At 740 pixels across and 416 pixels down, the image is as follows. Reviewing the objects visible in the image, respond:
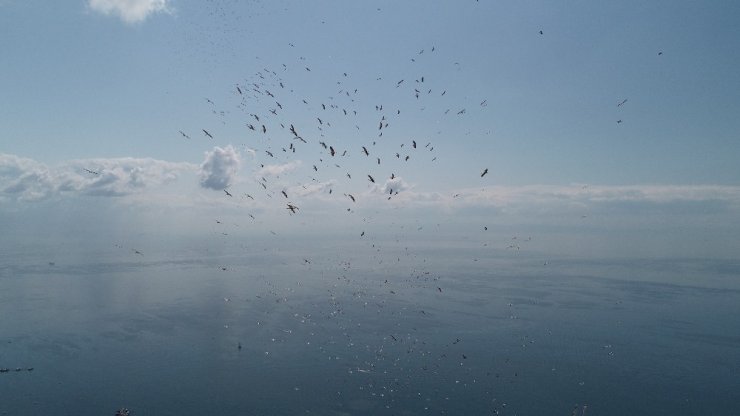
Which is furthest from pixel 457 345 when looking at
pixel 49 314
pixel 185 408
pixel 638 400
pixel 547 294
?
pixel 49 314

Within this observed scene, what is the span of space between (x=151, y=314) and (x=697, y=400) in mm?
152550

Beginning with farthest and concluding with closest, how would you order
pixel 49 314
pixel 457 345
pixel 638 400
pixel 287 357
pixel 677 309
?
pixel 677 309, pixel 49 314, pixel 457 345, pixel 287 357, pixel 638 400

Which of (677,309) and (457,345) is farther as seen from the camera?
(677,309)

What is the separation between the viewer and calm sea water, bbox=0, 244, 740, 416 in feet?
236

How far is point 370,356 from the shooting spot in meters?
94.6

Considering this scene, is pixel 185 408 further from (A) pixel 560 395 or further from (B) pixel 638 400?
(B) pixel 638 400

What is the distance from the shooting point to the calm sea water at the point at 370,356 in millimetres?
71938

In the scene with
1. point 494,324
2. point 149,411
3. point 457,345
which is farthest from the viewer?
point 494,324

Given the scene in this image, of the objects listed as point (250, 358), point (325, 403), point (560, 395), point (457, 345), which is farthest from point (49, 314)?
point (560, 395)

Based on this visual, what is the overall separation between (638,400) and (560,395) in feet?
46.8

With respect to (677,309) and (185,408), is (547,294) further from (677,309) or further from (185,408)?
(185,408)

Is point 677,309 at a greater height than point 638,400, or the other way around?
point 677,309

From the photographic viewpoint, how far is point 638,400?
73.9m

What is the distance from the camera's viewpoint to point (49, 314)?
457 ft
